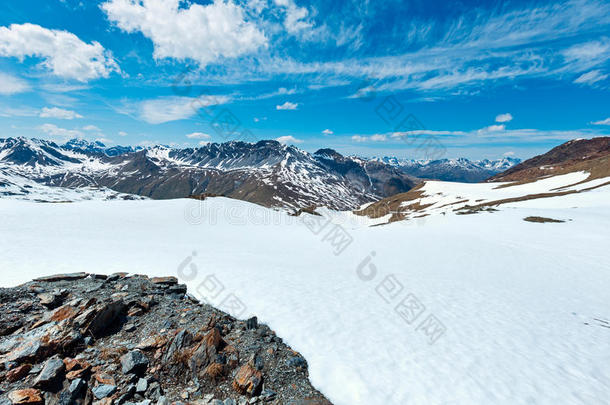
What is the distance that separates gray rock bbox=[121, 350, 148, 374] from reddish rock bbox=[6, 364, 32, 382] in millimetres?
2068

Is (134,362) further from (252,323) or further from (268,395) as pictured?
(268,395)

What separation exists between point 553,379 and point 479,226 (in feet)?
109

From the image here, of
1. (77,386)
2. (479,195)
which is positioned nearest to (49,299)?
(77,386)

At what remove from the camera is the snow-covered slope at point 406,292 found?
7.86 m

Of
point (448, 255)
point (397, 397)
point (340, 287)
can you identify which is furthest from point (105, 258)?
point (448, 255)

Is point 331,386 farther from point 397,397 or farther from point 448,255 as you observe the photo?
point 448,255

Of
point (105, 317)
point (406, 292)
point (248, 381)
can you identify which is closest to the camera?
point (248, 381)

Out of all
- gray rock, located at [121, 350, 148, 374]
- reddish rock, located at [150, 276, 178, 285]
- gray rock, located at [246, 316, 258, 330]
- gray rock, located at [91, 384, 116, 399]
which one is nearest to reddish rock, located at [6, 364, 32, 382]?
gray rock, located at [91, 384, 116, 399]

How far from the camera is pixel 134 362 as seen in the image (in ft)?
23.5

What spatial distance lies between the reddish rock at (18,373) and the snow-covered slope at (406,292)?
612cm

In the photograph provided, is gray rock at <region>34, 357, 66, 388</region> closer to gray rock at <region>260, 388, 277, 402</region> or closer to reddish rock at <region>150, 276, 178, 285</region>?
gray rock at <region>260, 388, 277, 402</region>

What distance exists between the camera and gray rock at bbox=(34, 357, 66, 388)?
6132 mm

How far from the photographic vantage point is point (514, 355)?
9359mm

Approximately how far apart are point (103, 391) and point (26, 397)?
59.6 inches
